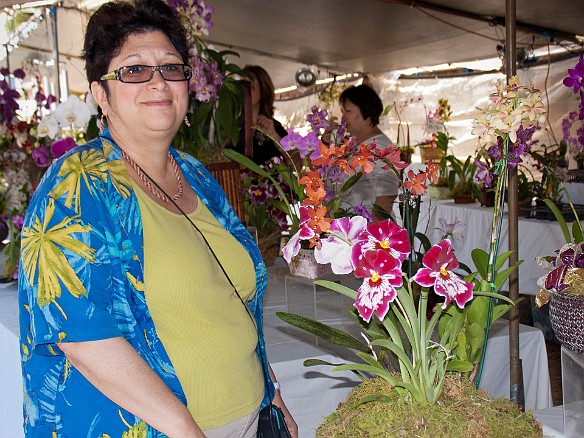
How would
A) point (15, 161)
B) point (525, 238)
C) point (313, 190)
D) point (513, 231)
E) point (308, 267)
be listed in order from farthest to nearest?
point (525, 238)
point (15, 161)
point (308, 267)
point (513, 231)
point (313, 190)

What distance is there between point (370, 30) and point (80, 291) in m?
5.81

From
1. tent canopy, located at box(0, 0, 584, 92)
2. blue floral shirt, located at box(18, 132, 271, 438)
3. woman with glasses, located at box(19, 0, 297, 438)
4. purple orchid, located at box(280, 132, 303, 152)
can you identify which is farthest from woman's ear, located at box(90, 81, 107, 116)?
tent canopy, located at box(0, 0, 584, 92)

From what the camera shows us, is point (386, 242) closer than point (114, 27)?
Yes

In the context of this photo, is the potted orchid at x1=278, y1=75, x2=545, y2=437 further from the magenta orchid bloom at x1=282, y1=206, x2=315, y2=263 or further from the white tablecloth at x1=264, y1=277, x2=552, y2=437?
the white tablecloth at x1=264, y1=277, x2=552, y2=437

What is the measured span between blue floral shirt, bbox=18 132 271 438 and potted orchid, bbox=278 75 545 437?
25cm

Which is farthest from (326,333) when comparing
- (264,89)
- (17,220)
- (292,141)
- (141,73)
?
(264,89)

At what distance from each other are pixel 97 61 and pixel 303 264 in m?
0.93

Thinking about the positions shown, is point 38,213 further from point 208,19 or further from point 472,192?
point 472,192

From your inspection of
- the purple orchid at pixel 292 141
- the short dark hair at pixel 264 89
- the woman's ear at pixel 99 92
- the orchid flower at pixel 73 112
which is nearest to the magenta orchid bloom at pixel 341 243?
the woman's ear at pixel 99 92

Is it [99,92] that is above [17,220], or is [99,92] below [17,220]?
above

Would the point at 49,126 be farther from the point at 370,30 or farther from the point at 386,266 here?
the point at 370,30

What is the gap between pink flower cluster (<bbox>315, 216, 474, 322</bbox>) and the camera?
0.88m

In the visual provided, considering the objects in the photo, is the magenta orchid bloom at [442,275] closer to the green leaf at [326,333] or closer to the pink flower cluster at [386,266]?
the pink flower cluster at [386,266]

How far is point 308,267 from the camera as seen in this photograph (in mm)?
1985
